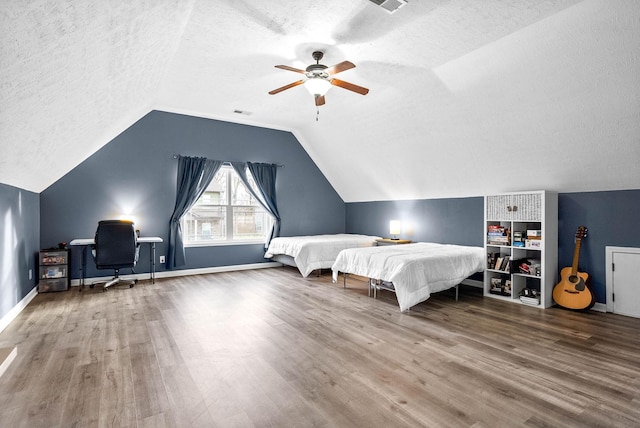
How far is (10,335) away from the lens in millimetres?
3076

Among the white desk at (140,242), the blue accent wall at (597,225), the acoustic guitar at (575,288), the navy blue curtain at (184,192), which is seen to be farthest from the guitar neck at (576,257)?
the white desk at (140,242)

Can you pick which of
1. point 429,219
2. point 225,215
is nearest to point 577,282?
point 429,219

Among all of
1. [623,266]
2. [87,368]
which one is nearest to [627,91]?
[623,266]

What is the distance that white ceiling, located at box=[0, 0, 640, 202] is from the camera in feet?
6.46

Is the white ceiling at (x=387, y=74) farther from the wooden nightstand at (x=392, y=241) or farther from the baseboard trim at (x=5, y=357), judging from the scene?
the wooden nightstand at (x=392, y=241)

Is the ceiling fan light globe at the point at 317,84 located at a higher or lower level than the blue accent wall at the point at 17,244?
higher

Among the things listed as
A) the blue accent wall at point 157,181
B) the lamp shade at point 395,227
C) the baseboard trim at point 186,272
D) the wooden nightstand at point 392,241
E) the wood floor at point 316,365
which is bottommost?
the wood floor at point 316,365

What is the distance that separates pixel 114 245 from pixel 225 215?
6.83ft

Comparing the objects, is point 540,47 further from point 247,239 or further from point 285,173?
point 247,239

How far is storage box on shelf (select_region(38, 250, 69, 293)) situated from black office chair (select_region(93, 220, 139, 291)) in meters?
0.46

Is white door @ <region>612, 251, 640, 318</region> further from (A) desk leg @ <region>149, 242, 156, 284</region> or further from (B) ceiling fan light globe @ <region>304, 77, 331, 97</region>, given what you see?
(A) desk leg @ <region>149, 242, 156, 284</region>

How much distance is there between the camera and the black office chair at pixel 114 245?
465 cm

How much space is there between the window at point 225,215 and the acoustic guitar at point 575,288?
189 inches

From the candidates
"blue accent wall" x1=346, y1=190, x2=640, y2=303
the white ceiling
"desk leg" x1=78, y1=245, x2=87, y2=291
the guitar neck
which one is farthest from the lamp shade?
"desk leg" x1=78, y1=245, x2=87, y2=291
